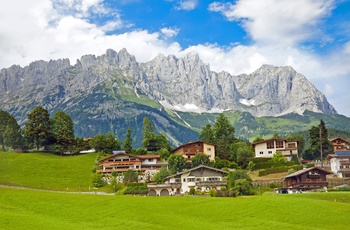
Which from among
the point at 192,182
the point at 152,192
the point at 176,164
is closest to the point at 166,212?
the point at 152,192

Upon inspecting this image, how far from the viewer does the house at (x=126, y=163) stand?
11159 cm

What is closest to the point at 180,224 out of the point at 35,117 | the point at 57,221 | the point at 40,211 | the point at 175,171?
the point at 57,221

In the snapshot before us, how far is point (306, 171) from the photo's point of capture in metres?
93.1

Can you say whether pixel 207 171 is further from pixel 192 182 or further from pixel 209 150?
pixel 209 150

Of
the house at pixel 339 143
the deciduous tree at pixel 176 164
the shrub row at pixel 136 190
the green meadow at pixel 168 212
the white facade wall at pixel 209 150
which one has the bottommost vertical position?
the green meadow at pixel 168 212

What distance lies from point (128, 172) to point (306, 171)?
42.8 metres

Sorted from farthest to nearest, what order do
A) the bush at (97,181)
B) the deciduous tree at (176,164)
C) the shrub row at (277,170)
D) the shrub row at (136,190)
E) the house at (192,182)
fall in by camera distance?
1. the deciduous tree at (176,164)
2. the shrub row at (277,170)
3. the bush at (97,181)
4. the house at (192,182)
5. the shrub row at (136,190)

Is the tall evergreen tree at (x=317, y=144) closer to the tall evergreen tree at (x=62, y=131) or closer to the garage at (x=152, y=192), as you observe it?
the garage at (x=152, y=192)

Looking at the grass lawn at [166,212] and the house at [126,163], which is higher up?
the house at [126,163]

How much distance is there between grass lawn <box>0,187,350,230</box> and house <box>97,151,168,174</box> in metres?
45.4

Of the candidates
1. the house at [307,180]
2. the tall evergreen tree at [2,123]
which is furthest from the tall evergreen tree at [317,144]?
the tall evergreen tree at [2,123]

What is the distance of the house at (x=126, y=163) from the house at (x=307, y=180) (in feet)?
121

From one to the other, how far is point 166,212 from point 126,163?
6078 cm

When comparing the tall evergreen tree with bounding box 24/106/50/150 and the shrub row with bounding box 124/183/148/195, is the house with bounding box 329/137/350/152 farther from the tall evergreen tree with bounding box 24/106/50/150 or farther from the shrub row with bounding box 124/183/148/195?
the tall evergreen tree with bounding box 24/106/50/150
